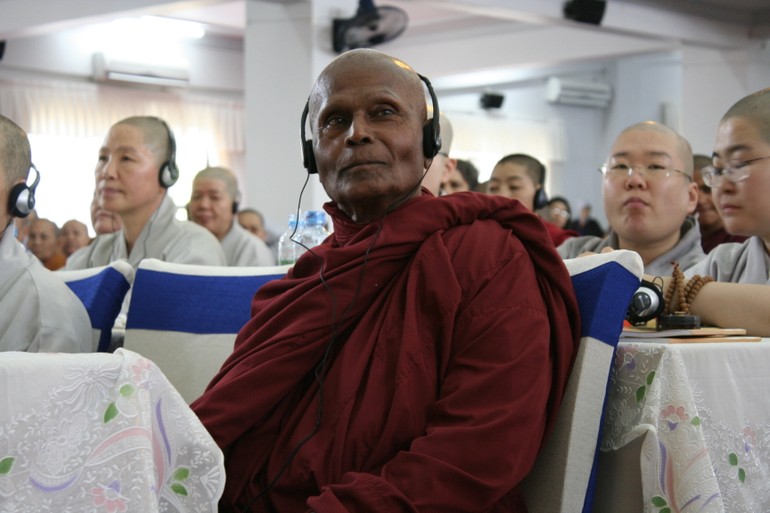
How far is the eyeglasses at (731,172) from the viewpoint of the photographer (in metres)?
2.07

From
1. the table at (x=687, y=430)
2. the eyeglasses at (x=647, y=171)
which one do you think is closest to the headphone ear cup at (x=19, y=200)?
the table at (x=687, y=430)

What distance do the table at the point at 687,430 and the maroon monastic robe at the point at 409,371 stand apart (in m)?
0.14

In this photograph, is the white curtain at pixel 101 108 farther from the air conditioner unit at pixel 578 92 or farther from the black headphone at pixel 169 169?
the black headphone at pixel 169 169

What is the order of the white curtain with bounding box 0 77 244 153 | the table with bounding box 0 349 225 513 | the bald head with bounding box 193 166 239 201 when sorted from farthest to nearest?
the white curtain with bounding box 0 77 244 153
the bald head with bounding box 193 166 239 201
the table with bounding box 0 349 225 513

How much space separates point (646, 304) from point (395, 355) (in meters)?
0.50

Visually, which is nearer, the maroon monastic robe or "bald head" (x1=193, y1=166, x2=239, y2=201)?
the maroon monastic robe

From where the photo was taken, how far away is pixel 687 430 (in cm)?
144

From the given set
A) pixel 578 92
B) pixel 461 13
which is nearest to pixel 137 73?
pixel 461 13

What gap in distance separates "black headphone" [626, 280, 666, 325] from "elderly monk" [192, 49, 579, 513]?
0.28m

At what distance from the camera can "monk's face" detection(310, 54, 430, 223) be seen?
159cm

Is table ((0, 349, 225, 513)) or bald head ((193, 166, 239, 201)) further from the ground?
bald head ((193, 166, 239, 201))

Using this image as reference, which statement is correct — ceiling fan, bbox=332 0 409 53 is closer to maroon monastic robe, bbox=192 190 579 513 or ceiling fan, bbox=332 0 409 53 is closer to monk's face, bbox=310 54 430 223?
monk's face, bbox=310 54 430 223

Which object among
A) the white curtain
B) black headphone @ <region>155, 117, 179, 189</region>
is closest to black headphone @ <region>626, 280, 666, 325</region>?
black headphone @ <region>155, 117, 179, 189</region>

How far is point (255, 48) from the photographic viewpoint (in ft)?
22.3
